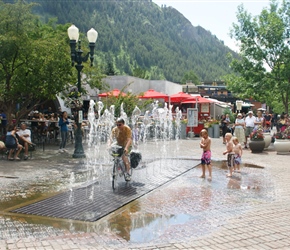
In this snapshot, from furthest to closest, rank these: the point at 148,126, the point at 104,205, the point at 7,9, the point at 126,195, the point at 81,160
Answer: the point at 148,126 → the point at 7,9 → the point at 81,160 → the point at 126,195 → the point at 104,205

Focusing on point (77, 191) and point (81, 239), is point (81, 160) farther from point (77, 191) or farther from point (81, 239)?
point (81, 239)

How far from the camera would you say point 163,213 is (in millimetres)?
6289

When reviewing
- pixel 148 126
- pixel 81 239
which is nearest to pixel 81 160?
pixel 81 239

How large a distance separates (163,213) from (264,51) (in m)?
16.4

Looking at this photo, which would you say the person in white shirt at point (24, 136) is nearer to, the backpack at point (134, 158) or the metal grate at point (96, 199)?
the metal grate at point (96, 199)

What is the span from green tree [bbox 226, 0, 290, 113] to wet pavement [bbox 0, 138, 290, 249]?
393 inches

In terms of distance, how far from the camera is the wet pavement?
192 inches

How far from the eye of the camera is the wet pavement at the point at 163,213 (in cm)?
488

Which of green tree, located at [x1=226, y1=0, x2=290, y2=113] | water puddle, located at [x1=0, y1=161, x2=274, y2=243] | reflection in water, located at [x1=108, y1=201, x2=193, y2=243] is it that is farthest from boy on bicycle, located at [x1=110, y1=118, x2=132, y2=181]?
green tree, located at [x1=226, y1=0, x2=290, y2=113]

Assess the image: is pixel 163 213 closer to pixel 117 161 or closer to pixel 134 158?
pixel 117 161

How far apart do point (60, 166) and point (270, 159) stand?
7568 millimetres

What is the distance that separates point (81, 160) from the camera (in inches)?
485

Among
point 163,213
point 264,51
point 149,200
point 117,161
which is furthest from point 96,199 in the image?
point 264,51

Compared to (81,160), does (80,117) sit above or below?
above
